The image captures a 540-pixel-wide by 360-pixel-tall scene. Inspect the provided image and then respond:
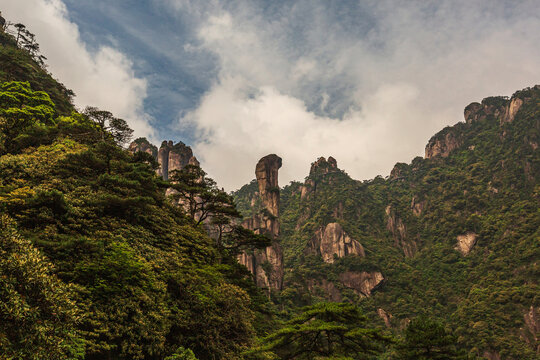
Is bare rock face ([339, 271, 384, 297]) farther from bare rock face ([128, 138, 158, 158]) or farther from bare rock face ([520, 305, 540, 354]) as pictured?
bare rock face ([128, 138, 158, 158])

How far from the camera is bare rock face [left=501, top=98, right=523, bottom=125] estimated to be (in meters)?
110

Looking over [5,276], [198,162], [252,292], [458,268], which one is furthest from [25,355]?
[458,268]

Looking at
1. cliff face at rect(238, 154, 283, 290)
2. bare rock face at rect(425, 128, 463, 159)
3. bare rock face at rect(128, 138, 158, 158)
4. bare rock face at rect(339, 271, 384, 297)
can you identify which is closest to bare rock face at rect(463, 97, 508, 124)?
bare rock face at rect(425, 128, 463, 159)

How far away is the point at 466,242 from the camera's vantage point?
85.5 meters

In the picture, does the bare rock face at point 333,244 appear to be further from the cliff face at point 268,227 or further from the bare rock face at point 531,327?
the bare rock face at point 531,327

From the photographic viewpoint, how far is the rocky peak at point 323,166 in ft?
422

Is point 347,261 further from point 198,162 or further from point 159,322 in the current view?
point 159,322

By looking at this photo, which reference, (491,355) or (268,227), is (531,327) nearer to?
(491,355)

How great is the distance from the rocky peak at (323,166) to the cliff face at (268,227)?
140 ft

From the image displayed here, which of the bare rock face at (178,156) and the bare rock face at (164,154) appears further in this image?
the bare rock face at (164,154)

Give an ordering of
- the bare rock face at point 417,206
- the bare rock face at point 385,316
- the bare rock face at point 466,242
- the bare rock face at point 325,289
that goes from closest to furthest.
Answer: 1. the bare rock face at point 385,316
2. the bare rock face at point 325,289
3. the bare rock face at point 466,242
4. the bare rock face at point 417,206

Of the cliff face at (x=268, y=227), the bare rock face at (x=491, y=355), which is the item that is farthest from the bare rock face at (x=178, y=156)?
the bare rock face at (x=491, y=355)

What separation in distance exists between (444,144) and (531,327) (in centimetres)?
9611

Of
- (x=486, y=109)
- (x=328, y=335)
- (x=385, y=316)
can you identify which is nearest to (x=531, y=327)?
(x=385, y=316)
